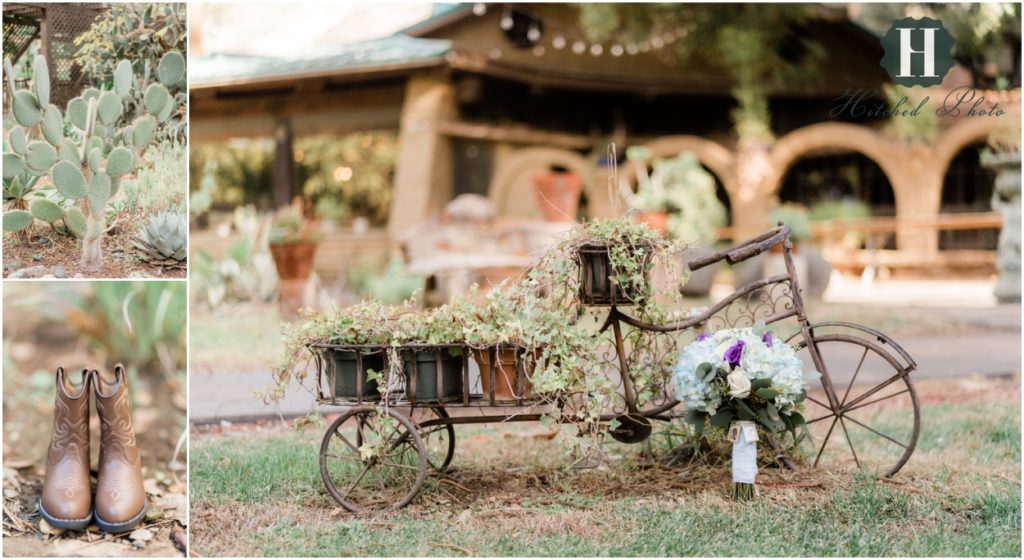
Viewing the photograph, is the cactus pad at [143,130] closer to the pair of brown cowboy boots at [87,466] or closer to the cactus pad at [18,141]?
the cactus pad at [18,141]

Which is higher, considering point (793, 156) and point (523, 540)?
point (793, 156)

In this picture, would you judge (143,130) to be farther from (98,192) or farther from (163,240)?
(163,240)

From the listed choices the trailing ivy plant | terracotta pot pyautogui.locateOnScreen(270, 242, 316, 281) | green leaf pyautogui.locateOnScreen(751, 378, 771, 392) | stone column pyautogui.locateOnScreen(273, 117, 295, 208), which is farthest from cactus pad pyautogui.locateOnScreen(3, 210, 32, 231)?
stone column pyautogui.locateOnScreen(273, 117, 295, 208)

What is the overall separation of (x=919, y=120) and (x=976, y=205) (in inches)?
116

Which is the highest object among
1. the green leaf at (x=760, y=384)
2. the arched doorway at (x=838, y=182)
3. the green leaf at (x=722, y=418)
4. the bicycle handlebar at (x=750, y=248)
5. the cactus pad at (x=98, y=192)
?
the arched doorway at (x=838, y=182)

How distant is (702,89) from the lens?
1455 centimetres

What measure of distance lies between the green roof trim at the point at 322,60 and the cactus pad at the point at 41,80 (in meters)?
8.72

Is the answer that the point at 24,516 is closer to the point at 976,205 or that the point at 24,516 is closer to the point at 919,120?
the point at 919,120

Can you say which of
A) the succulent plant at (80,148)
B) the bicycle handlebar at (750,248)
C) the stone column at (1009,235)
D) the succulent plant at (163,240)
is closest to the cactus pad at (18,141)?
the succulent plant at (80,148)

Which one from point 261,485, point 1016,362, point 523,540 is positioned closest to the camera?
point 523,540

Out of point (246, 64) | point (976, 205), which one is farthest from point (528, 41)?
point (976, 205)

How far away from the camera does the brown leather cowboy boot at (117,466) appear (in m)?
3.19

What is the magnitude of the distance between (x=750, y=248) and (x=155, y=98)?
2.34 meters

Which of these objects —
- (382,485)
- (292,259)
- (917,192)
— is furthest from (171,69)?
(917,192)
